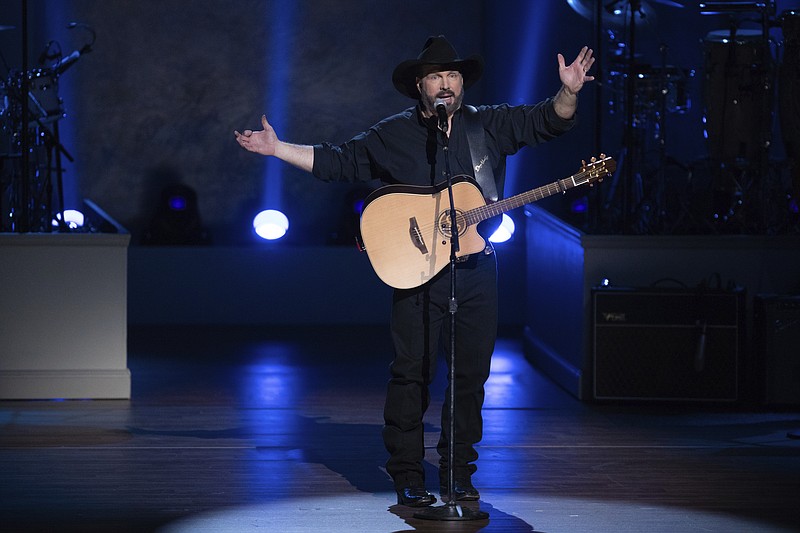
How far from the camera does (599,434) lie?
20.6 feet

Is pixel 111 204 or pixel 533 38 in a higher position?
pixel 533 38

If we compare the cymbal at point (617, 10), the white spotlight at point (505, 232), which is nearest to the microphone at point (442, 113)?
the cymbal at point (617, 10)

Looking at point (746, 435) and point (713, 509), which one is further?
point (746, 435)

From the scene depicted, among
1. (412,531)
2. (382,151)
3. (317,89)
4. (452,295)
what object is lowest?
(412,531)

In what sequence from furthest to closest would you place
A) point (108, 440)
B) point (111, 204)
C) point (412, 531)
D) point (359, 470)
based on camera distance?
point (111, 204)
point (108, 440)
point (359, 470)
point (412, 531)

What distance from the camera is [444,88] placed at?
457 centimetres

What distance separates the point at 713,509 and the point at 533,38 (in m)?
6.43

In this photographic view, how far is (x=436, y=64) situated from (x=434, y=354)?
1081 mm

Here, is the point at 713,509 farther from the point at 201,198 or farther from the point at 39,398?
the point at 201,198

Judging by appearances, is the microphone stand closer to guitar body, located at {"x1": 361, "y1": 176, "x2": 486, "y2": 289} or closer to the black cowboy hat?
guitar body, located at {"x1": 361, "y1": 176, "x2": 486, "y2": 289}

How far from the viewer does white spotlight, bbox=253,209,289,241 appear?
11.1m

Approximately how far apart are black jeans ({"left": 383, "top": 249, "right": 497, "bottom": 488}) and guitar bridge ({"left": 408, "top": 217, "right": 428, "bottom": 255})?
0.14 m

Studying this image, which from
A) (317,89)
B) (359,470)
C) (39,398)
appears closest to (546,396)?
(359,470)

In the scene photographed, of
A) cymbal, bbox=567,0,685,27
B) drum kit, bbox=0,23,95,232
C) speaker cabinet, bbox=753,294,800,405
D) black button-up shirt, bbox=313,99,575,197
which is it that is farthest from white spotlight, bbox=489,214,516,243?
black button-up shirt, bbox=313,99,575,197
